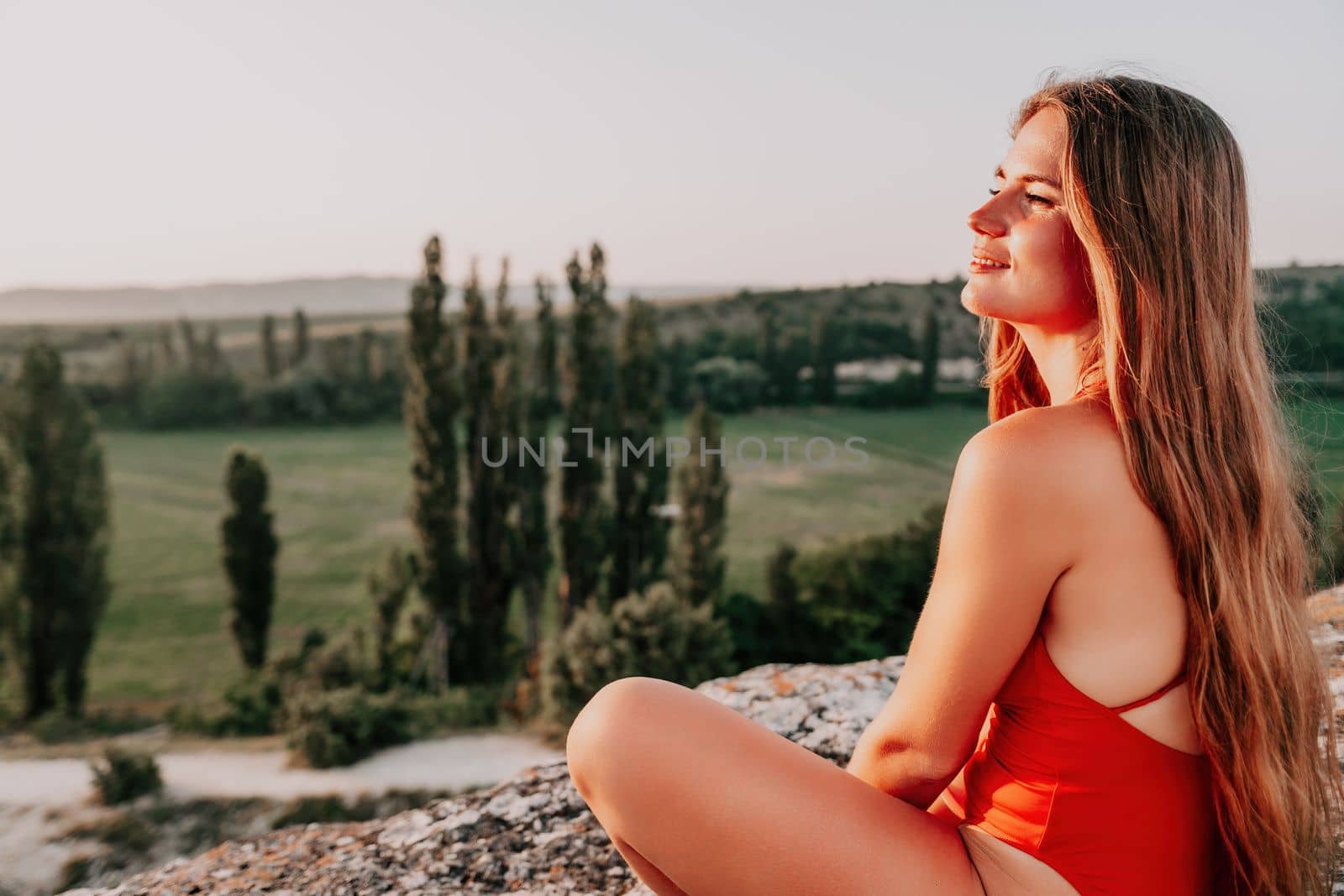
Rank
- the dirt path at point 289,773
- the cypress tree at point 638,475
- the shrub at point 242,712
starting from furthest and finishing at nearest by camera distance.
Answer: the cypress tree at point 638,475
the shrub at point 242,712
the dirt path at point 289,773

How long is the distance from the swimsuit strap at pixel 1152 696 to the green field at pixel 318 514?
2158cm

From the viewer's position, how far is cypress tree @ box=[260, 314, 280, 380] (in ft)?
117

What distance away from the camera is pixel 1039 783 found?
1197mm

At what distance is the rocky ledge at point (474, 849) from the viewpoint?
2.00m

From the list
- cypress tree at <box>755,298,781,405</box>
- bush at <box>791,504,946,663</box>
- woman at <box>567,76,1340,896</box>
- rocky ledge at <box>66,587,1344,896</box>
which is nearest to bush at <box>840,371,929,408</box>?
cypress tree at <box>755,298,781,405</box>

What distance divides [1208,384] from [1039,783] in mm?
559

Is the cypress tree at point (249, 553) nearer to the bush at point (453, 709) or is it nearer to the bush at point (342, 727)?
the bush at point (342, 727)

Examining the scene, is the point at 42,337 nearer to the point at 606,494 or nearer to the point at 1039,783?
the point at 606,494

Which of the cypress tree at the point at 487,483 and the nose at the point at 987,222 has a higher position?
the nose at the point at 987,222

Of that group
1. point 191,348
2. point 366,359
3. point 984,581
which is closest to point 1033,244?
point 984,581

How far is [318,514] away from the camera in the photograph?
29797 millimetres

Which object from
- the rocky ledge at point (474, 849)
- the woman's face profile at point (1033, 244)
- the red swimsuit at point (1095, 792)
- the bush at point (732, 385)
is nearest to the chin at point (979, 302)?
the woman's face profile at point (1033, 244)

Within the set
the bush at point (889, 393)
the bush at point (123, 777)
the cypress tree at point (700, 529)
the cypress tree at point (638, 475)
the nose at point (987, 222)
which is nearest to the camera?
the nose at point (987, 222)

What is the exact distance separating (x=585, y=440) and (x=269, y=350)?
77.7 feet
